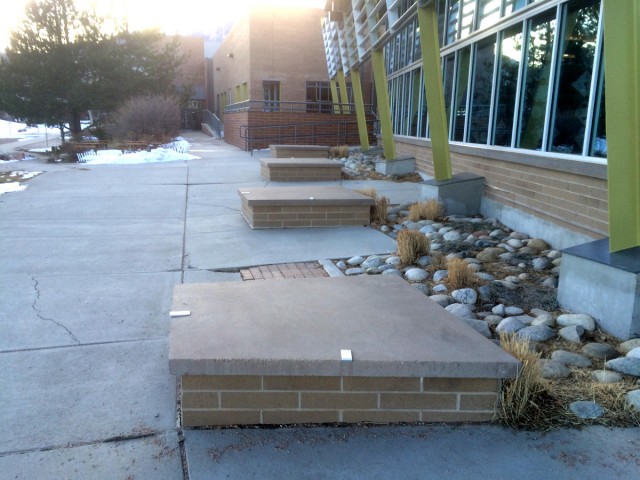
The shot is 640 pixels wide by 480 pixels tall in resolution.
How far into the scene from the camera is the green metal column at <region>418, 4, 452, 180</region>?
32.2 ft

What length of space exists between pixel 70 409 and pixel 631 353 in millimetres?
3645

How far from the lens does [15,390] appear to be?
11.6 feet

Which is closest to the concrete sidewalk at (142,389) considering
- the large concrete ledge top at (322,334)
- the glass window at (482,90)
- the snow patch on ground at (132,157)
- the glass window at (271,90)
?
the large concrete ledge top at (322,334)

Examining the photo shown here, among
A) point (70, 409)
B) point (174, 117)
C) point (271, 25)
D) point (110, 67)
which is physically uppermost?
point (271, 25)

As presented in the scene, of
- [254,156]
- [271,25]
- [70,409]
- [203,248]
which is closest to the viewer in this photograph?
[70,409]

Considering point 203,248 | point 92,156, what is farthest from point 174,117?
point 203,248

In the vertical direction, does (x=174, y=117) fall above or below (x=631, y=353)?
above

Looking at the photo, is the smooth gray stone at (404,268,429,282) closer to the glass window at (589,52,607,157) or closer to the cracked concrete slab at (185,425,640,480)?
the glass window at (589,52,607,157)

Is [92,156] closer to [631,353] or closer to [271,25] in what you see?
[271,25]

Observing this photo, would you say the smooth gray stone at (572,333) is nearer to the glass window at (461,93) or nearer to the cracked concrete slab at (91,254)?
the cracked concrete slab at (91,254)

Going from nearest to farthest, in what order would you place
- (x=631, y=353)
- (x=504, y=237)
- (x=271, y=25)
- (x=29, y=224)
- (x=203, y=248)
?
(x=631, y=353)
(x=203, y=248)
(x=504, y=237)
(x=29, y=224)
(x=271, y=25)

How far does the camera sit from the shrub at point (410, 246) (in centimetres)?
653

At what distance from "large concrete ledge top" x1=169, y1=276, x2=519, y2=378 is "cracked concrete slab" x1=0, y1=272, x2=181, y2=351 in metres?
0.74

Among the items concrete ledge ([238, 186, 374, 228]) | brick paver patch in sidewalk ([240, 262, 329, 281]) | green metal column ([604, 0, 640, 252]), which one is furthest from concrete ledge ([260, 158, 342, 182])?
green metal column ([604, 0, 640, 252])
